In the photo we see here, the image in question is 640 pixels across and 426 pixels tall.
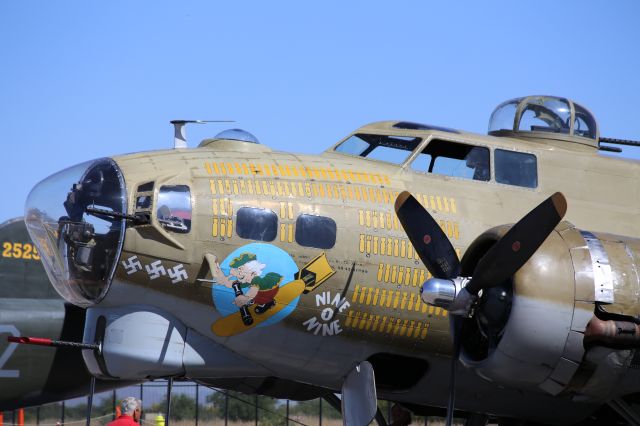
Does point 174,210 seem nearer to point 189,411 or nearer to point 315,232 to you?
point 315,232

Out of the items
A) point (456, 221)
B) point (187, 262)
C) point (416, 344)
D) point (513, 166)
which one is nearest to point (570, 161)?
point (513, 166)

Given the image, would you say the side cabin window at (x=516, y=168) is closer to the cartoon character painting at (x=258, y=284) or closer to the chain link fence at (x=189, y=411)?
the cartoon character painting at (x=258, y=284)

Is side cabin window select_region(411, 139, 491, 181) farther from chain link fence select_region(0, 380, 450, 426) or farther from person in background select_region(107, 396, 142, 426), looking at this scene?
chain link fence select_region(0, 380, 450, 426)

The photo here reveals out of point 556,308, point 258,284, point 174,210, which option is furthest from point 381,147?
point 556,308

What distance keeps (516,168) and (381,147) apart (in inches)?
64.7

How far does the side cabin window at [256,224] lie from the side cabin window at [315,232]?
27 centimetres

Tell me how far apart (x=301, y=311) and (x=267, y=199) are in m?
1.25

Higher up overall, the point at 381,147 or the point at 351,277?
the point at 381,147

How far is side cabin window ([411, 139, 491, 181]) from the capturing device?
12.3 m

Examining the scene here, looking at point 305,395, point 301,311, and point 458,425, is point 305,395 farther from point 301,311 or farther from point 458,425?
point 458,425

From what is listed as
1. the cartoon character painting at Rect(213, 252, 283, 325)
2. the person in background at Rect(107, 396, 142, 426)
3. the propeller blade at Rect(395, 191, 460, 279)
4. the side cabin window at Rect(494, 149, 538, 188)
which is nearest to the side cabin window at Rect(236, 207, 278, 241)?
the cartoon character painting at Rect(213, 252, 283, 325)

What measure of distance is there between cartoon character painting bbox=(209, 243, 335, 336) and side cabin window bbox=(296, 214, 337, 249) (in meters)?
0.15

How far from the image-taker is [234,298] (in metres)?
11.0

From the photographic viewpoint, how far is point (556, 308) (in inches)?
387
